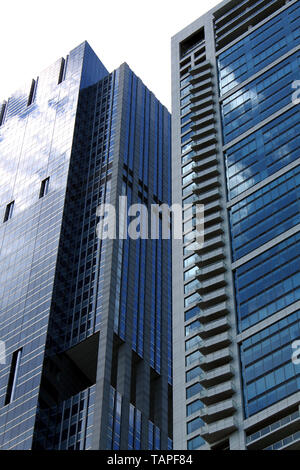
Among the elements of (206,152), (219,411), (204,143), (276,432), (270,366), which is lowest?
(276,432)

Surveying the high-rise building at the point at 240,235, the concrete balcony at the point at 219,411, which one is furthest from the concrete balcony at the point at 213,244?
the concrete balcony at the point at 219,411

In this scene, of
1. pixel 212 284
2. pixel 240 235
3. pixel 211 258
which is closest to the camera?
pixel 212 284

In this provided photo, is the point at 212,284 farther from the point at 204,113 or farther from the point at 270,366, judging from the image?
the point at 204,113

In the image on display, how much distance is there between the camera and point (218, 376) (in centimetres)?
8750

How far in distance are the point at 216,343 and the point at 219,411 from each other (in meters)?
8.72

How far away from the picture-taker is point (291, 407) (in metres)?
79.4

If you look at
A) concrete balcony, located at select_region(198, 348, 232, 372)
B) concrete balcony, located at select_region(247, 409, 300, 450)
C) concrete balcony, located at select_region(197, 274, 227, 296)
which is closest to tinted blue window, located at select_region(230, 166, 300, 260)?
concrete balcony, located at select_region(197, 274, 227, 296)

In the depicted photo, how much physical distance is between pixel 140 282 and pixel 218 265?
5682 cm

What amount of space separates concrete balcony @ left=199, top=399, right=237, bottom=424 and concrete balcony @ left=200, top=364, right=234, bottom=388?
305 cm

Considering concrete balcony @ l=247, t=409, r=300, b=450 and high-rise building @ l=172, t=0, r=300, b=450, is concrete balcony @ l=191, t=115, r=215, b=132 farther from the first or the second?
concrete balcony @ l=247, t=409, r=300, b=450

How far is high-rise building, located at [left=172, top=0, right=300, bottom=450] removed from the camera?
275 ft

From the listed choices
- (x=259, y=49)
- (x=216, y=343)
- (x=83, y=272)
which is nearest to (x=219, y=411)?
(x=216, y=343)
